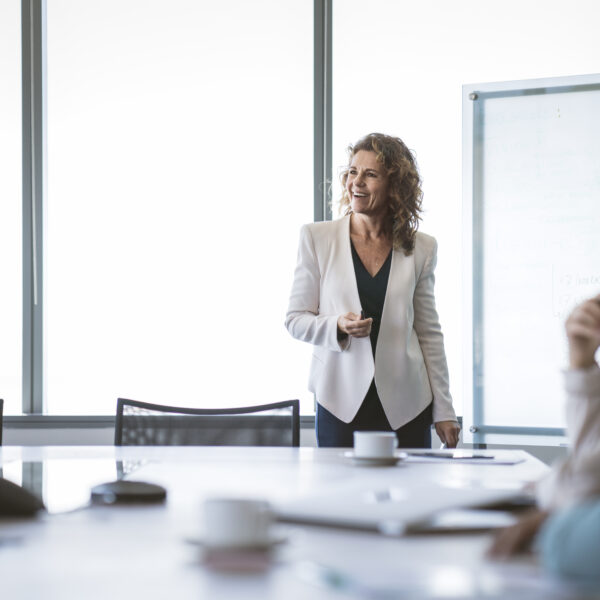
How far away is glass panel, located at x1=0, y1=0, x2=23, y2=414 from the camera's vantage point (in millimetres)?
4559

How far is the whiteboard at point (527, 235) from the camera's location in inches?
157

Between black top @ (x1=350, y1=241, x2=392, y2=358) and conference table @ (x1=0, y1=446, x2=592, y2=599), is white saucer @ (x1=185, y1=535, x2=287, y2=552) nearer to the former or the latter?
conference table @ (x1=0, y1=446, x2=592, y2=599)

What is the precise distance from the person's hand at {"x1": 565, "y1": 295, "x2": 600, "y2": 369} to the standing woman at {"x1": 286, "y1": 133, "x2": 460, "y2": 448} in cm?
135

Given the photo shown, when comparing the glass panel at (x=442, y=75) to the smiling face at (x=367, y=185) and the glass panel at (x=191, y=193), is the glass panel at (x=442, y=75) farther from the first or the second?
the smiling face at (x=367, y=185)

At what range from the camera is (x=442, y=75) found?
4.32m

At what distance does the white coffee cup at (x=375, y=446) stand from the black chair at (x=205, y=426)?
611 millimetres

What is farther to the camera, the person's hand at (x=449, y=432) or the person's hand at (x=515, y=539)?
the person's hand at (x=449, y=432)

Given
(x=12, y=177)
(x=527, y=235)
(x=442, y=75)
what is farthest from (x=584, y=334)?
(x=12, y=177)

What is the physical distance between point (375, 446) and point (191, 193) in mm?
2865

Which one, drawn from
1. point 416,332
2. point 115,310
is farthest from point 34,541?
point 115,310

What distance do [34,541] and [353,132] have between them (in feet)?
12.0

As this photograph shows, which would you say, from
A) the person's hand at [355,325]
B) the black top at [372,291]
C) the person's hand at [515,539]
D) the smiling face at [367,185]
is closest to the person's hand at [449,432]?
the black top at [372,291]

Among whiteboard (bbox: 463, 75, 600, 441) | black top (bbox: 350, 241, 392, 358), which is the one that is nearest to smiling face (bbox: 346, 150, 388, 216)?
black top (bbox: 350, 241, 392, 358)

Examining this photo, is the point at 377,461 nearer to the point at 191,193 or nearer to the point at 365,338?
the point at 365,338
